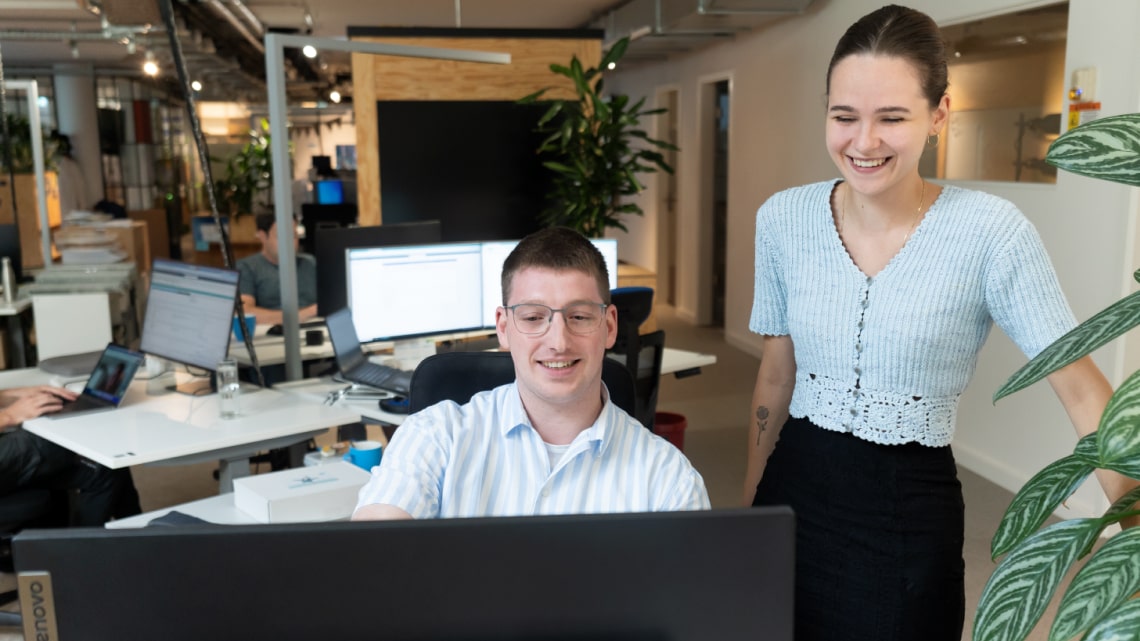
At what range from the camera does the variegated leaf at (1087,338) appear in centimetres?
92

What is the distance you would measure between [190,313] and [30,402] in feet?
1.84

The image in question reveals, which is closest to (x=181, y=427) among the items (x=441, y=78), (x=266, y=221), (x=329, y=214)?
(x=266, y=221)

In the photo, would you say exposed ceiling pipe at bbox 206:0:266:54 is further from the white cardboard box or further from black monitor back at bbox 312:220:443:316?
the white cardboard box

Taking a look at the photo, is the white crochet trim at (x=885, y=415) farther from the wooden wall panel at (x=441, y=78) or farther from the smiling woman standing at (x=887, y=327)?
the wooden wall panel at (x=441, y=78)

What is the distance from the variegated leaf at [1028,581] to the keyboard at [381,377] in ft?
8.00

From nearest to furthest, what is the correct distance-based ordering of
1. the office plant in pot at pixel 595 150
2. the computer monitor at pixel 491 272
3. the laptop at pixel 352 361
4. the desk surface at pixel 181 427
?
1. the desk surface at pixel 181 427
2. the laptop at pixel 352 361
3. the computer monitor at pixel 491 272
4. the office plant in pot at pixel 595 150

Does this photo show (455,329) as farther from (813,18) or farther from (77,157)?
(77,157)

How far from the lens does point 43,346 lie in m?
5.97

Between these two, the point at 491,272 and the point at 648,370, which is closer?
the point at 648,370

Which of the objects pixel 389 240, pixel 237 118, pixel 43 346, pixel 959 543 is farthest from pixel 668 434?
pixel 237 118

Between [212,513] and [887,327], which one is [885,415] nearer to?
[887,327]

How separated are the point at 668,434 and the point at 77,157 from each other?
38.7 feet

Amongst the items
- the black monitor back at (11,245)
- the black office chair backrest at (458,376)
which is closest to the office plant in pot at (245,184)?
the black monitor back at (11,245)

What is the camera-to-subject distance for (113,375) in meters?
3.27
